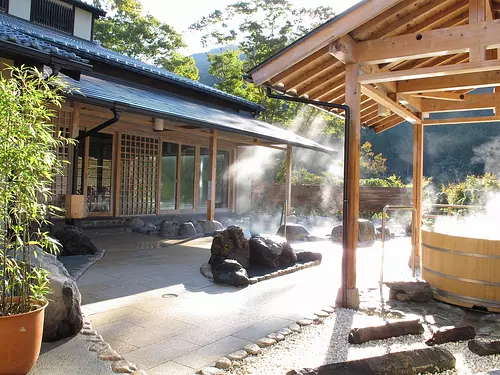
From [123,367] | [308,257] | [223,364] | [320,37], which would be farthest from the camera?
[308,257]

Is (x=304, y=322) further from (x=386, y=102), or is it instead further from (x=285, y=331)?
(x=386, y=102)

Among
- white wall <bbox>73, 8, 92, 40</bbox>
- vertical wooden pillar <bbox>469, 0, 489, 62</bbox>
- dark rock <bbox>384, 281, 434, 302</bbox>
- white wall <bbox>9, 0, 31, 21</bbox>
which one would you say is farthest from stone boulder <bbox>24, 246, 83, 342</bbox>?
white wall <bbox>73, 8, 92, 40</bbox>

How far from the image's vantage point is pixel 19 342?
8.87 ft

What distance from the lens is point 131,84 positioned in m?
11.1

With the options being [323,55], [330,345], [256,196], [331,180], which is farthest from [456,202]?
[330,345]

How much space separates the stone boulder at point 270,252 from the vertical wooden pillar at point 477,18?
4.03 meters

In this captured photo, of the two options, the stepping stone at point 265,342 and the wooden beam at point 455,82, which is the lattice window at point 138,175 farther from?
the stepping stone at point 265,342

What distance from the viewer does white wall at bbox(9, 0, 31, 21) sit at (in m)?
11.5

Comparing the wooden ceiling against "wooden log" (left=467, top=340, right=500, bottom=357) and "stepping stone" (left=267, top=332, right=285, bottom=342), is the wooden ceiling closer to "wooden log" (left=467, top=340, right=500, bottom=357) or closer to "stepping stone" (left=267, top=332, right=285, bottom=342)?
"wooden log" (left=467, top=340, right=500, bottom=357)

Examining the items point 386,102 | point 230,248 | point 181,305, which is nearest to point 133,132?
point 230,248

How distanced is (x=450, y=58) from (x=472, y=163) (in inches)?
1168

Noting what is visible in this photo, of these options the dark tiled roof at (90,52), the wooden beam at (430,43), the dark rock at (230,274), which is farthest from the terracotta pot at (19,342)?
the dark tiled roof at (90,52)

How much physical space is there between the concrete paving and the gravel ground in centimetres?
27

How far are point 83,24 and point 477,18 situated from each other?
12.3 m
